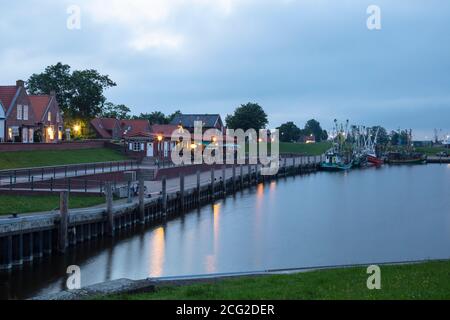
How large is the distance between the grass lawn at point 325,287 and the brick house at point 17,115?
5288 centimetres

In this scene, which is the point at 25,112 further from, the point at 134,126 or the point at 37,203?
the point at 37,203

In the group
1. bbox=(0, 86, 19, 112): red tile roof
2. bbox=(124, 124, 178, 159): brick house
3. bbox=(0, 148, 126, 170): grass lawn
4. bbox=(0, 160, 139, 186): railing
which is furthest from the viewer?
bbox=(124, 124, 178, 159): brick house

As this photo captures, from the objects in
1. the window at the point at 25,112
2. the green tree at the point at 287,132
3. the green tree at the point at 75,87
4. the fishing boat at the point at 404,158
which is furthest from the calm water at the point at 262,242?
the green tree at the point at 287,132

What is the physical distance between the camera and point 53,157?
60312mm

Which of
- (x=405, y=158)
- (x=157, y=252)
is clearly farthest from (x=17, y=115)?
(x=405, y=158)

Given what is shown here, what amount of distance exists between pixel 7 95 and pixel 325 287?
5962 centimetres

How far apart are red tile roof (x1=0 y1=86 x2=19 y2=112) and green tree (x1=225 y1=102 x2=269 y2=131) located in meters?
87.8

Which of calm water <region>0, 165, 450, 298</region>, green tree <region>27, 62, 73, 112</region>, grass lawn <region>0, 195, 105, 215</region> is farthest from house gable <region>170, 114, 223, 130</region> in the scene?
grass lawn <region>0, 195, 105, 215</region>

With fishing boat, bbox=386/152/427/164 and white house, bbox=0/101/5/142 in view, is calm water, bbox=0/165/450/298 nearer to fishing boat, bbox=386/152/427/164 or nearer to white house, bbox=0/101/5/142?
white house, bbox=0/101/5/142

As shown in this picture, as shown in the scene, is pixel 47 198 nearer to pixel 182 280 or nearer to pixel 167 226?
pixel 167 226

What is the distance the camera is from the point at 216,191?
63.0 meters

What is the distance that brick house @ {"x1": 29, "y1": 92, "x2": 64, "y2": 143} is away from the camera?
2884 inches
